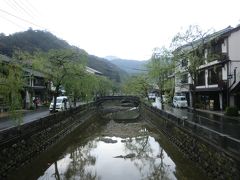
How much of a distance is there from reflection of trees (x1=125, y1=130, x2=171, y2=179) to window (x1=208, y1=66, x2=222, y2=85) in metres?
18.3

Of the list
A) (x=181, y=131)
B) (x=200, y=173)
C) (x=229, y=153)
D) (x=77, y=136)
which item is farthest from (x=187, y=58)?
(x=229, y=153)

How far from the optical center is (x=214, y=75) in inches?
1703

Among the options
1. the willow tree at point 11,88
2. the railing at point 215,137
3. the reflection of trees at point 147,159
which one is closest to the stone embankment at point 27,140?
the willow tree at point 11,88

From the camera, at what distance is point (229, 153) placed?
11945 mm

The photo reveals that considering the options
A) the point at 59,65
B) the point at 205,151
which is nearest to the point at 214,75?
the point at 59,65

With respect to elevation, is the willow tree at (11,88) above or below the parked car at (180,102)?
above

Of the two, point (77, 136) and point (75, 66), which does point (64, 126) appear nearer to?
point (77, 136)

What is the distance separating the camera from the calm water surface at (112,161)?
661 inches

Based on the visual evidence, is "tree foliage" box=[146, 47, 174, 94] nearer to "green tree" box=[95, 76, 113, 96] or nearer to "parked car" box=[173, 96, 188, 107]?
"parked car" box=[173, 96, 188, 107]

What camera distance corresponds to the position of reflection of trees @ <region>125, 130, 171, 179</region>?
17500mm

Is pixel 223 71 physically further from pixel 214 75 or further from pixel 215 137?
pixel 215 137

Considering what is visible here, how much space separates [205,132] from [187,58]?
50.7ft

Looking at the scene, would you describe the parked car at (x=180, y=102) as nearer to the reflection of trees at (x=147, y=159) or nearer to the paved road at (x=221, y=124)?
the paved road at (x=221, y=124)

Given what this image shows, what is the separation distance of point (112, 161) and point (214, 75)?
28.0m
